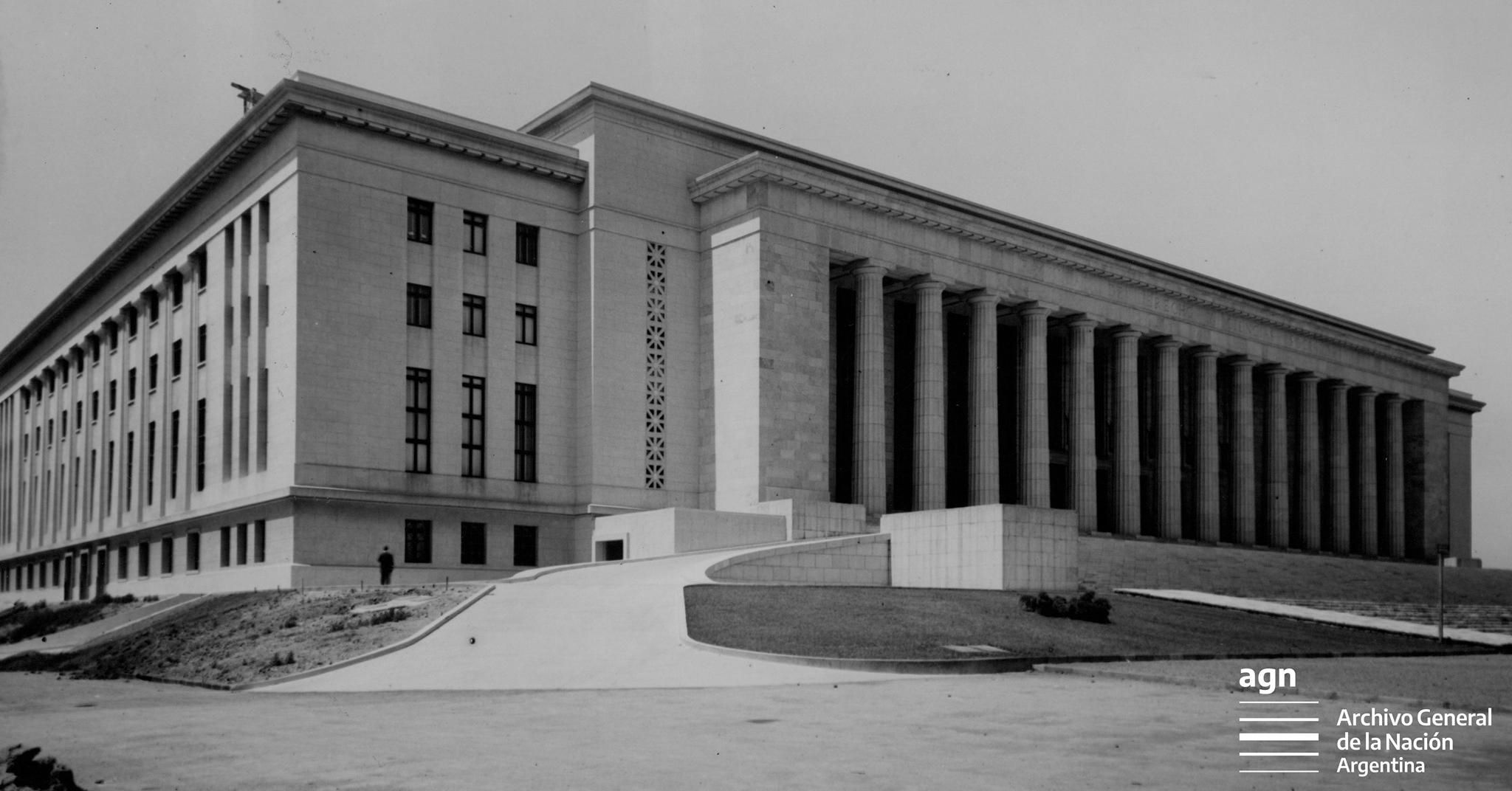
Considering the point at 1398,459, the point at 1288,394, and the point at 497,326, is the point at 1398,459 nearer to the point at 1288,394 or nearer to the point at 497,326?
the point at 1288,394

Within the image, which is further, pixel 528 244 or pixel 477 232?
pixel 528 244

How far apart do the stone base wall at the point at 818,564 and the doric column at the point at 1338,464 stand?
164ft

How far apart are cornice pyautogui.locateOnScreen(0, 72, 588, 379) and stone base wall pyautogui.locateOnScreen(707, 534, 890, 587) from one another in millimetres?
21003

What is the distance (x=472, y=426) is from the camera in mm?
50062

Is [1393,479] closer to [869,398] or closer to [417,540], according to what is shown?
[869,398]

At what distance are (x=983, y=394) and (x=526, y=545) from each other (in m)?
21.8

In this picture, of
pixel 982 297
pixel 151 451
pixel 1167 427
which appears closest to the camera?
pixel 982 297

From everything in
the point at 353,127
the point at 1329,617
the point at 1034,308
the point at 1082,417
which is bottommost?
the point at 1329,617

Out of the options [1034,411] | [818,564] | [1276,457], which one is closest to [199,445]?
[818,564]

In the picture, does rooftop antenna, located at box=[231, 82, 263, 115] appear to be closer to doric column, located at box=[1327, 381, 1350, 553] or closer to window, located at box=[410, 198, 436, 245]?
window, located at box=[410, 198, 436, 245]

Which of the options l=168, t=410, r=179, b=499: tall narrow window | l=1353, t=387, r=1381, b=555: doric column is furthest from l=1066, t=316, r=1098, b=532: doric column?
l=168, t=410, r=179, b=499: tall narrow window

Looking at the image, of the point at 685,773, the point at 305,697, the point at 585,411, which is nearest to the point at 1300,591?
the point at 585,411

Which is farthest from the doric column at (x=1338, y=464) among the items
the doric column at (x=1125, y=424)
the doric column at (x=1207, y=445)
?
the doric column at (x=1125, y=424)

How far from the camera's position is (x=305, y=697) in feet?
69.2
